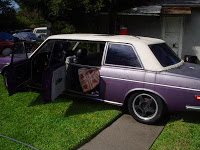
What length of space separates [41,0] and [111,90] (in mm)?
6753

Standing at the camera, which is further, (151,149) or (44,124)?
(44,124)

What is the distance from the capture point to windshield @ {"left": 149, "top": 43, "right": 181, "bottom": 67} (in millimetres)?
4387

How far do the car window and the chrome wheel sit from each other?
0.64 meters

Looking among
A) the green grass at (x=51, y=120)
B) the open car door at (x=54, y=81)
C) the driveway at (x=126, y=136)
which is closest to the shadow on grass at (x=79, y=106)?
the green grass at (x=51, y=120)

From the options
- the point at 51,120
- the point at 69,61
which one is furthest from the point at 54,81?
the point at 69,61

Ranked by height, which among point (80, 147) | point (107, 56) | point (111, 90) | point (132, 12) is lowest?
point (80, 147)

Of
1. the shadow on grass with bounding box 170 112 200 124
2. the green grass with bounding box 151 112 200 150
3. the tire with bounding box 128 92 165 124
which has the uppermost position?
the tire with bounding box 128 92 165 124

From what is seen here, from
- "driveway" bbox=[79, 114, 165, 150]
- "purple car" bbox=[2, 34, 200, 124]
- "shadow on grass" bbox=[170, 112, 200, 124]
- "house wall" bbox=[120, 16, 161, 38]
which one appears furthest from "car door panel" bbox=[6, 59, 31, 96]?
"house wall" bbox=[120, 16, 161, 38]

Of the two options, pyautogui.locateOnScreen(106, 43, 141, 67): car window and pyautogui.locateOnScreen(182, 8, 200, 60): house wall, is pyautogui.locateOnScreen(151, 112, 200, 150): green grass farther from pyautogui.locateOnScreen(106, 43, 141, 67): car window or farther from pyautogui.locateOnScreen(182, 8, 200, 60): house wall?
pyautogui.locateOnScreen(182, 8, 200, 60): house wall

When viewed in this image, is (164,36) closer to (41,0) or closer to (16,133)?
(41,0)

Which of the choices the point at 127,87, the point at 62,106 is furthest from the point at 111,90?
the point at 62,106

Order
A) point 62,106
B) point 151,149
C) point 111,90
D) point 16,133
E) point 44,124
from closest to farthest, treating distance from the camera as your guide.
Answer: point 151,149 → point 16,133 → point 44,124 → point 111,90 → point 62,106

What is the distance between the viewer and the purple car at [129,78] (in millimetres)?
3963

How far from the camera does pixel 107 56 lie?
4.67 meters
